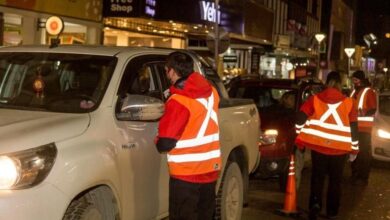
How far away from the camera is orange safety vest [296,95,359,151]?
757 centimetres

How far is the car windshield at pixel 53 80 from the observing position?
489cm

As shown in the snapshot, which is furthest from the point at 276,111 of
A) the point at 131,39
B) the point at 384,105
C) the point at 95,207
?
the point at 131,39

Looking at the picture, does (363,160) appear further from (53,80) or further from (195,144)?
(53,80)

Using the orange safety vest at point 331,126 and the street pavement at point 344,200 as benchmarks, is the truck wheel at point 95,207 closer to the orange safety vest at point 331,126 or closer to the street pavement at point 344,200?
the orange safety vest at point 331,126

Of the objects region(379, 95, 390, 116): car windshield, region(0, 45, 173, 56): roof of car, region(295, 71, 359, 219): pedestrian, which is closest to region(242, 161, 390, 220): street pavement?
region(295, 71, 359, 219): pedestrian

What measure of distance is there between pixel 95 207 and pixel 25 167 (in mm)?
771

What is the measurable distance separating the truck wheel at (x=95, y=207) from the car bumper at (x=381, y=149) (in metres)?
9.05

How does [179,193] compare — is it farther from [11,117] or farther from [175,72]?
[11,117]

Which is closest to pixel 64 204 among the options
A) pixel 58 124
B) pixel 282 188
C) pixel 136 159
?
pixel 58 124

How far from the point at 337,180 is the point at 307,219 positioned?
2.08ft

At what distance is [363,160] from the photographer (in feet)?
35.9

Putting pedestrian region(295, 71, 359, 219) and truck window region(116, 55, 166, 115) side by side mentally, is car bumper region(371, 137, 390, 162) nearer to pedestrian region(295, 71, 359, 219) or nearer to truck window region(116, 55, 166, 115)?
pedestrian region(295, 71, 359, 219)

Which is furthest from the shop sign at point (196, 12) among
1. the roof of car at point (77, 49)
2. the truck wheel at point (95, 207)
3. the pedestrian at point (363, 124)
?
the truck wheel at point (95, 207)

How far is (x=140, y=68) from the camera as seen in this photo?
5.48m
